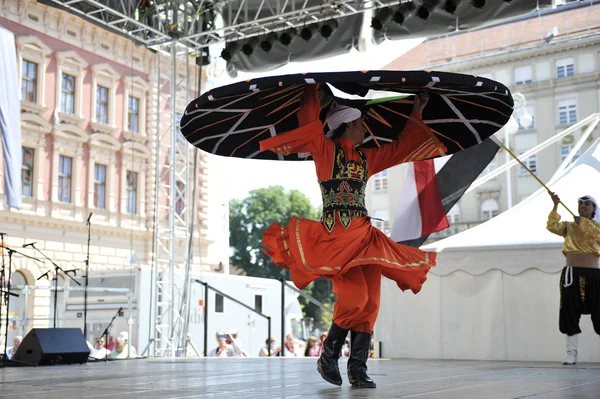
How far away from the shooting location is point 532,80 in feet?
136

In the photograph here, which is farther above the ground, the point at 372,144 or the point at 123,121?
the point at 123,121

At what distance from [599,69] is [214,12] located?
32019 mm

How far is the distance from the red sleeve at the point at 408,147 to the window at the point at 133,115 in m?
23.5

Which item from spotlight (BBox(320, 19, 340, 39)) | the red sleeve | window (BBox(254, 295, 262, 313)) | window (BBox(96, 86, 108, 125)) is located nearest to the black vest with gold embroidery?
the red sleeve

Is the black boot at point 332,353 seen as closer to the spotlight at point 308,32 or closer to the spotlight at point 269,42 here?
the spotlight at point 308,32

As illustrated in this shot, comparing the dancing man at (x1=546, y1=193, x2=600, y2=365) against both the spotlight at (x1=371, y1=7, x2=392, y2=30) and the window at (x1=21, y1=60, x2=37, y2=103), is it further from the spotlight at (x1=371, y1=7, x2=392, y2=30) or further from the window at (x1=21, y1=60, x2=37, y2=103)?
the window at (x1=21, y1=60, x2=37, y2=103)

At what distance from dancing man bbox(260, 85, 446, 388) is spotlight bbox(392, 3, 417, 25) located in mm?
7315

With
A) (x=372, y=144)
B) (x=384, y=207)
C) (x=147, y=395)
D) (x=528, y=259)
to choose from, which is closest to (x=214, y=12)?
(x=528, y=259)

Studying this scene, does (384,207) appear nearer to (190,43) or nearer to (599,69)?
(599,69)

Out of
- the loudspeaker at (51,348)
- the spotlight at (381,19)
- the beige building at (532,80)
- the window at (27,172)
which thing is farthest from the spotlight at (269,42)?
the beige building at (532,80)

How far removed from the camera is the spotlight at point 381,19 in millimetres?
11656

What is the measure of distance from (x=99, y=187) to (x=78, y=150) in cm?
157

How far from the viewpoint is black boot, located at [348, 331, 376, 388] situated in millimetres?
4191

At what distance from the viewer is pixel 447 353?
866 centimetres
